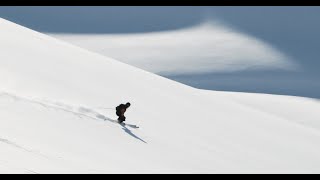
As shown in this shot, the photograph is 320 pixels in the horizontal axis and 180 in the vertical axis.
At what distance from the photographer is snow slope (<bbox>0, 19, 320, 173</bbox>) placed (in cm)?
1240

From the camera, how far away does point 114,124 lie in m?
15.8

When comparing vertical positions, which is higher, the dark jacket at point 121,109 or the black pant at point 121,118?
the dark jacket at point 121,109

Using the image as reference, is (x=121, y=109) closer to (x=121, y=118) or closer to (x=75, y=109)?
(x=121, y=118)

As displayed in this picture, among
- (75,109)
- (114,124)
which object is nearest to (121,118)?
(114,124)

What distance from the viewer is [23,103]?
48.9 ft

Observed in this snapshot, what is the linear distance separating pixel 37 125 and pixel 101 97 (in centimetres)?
554

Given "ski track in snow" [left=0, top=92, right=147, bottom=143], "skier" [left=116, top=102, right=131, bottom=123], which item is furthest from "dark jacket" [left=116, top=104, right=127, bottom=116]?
"ski track in snow" [left=0, top=92, right=147, bottom=143]

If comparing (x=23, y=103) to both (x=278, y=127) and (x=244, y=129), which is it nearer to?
Answer: (x=244, y=129)

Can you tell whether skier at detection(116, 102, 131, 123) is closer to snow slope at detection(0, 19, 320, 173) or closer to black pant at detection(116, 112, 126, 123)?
black pant at detection(116, 112, 126, 123)

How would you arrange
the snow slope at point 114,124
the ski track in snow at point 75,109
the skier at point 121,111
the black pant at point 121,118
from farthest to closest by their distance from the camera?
the black pant at point 121,118 → the skier at point 121,111 → the ski track in snow at point 75,109 → the snow slope at point 114,124

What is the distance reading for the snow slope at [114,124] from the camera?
1240cm

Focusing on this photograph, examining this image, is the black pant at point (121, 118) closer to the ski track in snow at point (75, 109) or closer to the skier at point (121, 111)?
the skier at point (121, 111)

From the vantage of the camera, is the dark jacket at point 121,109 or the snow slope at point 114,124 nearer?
the snow slope at point 114,124

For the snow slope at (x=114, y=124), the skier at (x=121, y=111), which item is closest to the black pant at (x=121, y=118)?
the skier at (x=121, y=111)
